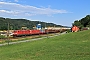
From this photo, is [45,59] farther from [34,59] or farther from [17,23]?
[17,23]

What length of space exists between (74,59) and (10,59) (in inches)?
156

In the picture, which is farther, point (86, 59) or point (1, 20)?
point (1, 20)

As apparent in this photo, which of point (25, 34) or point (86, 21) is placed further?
point (86, 21)

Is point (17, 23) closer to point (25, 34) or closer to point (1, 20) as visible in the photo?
point (1, 20)

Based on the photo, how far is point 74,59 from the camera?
13.9m

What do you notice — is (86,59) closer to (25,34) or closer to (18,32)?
(18,32)

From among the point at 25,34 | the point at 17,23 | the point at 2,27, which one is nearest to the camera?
the point at 25,34

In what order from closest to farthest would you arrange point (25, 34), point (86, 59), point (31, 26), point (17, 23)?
point (86, 59), point (25, 34), point (17, 23), point (31, 26)

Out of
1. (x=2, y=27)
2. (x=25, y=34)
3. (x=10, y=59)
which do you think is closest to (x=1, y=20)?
(x=2, y=27)

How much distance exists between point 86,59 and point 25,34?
207 feet

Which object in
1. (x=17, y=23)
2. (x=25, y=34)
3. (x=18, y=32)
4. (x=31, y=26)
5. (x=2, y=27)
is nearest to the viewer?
(x=18, y=32)

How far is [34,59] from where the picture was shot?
14.6m

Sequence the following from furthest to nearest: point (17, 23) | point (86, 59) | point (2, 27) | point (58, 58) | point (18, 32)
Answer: point (17, 23)
point (2, 27)
point (18, 32)
point (58, 58)
point (86, 59)

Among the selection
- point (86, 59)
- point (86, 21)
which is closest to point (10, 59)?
point (86, 59)
